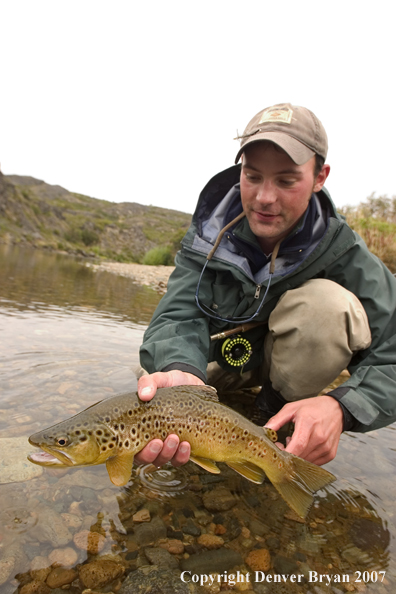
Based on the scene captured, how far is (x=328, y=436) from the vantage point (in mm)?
2391

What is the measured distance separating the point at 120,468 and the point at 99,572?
0.45 meters

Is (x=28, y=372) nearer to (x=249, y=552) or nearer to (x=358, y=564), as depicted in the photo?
(x=249, y=552)

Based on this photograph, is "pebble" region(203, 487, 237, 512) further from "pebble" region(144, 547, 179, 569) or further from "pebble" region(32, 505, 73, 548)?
"pebble" region(32, 505, 73, 548)

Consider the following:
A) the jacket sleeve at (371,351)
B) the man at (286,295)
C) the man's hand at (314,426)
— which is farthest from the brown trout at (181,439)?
the jacket sleeve at (371,351)

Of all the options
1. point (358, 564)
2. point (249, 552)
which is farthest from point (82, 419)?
point (358, 564)

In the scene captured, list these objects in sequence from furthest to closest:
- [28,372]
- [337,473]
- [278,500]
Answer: [28,372]
[337,473]
[278,500]

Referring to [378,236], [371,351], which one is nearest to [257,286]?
[371,351]

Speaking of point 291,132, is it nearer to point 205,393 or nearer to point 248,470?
point 205,393

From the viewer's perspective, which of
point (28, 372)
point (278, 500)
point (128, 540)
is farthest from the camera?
point (28, 372)

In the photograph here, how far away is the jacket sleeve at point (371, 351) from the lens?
260cm

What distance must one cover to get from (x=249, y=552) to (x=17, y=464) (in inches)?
56.1

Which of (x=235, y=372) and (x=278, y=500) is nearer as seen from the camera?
(x=278, y=500)

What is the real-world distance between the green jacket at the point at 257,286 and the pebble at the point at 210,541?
0.90 m

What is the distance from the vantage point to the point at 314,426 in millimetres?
2352
